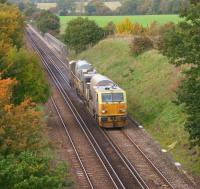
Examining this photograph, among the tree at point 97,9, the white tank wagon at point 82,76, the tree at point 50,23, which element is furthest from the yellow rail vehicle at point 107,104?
the tree at point 97,9

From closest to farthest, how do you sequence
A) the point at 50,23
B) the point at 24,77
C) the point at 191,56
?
1. the point at 191,56
2. the point at 24,77
3. the point at 50,23

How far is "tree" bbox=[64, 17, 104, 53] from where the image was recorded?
80.1m

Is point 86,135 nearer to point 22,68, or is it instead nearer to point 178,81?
point 22,68

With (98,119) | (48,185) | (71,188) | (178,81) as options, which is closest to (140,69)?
(178,81)

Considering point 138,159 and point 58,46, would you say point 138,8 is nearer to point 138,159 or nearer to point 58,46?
point 58,46

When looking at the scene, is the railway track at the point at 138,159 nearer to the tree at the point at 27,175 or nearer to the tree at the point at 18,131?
the tree at the point at 18,131

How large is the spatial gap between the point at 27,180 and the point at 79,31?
65616 millimetres

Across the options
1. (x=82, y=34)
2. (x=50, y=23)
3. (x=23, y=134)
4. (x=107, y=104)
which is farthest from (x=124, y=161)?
(x=50, y=23)

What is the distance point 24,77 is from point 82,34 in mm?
45423

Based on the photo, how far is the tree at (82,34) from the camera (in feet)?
263

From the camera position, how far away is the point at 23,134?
21.5 m

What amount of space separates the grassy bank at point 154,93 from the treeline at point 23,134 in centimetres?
804

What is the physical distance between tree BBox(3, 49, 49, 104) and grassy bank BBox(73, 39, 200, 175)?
8038 mm

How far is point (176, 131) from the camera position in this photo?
33625 mm
